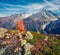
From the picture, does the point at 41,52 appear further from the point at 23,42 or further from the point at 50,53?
the point at 23,42

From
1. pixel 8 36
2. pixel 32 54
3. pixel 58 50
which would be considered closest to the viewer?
pixel 32 54

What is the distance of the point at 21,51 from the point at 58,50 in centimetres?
1354

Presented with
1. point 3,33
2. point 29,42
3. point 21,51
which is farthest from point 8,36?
point 21,51

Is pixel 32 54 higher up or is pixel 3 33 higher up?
pixel 3 33

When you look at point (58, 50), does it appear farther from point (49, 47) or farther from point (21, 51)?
point (21, 51)

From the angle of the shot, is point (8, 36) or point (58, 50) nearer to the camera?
point (58, 50)

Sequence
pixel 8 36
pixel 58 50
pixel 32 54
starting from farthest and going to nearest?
pixel 8 36 → pixel 58 50 → pixel 32 54

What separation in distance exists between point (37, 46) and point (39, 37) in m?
14.8

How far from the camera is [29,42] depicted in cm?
7644

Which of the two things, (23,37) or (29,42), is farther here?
(23,37)

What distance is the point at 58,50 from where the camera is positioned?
72688 mm

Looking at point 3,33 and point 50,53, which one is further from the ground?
point 3,33

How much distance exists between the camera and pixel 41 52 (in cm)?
7000

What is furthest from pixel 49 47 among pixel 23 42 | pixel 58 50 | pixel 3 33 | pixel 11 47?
pixel 3 33
